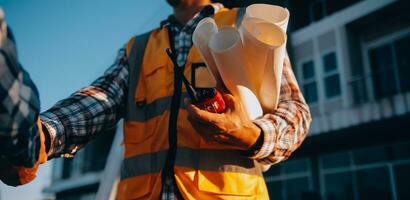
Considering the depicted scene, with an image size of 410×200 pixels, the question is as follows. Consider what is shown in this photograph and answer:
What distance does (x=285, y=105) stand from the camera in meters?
1.25

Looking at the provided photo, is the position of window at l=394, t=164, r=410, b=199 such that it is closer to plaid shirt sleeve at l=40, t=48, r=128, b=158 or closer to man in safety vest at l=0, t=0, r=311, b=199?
man in safety vest at l=0, t=0, r=311, b=199

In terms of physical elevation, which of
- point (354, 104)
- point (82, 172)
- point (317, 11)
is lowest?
point (82, 172)

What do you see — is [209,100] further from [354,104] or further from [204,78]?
[354,104]

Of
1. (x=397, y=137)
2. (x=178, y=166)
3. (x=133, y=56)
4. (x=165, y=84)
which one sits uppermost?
(x=133, y=56)

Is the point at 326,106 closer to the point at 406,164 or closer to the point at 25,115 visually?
the point at 406,164

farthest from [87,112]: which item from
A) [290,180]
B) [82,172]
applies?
[82,172]

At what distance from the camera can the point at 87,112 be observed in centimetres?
132

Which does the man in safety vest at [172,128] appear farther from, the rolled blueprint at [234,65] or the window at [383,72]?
the window at [383,72]

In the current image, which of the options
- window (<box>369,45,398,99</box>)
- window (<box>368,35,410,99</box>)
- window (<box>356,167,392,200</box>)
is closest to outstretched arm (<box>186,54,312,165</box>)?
window (<box>356,167,392,200</box>)

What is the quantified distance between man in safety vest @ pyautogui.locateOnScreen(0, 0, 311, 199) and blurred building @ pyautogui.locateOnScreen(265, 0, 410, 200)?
8.73m

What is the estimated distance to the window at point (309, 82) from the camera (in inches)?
509

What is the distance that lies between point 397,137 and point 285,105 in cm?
1007

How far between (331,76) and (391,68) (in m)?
1.87

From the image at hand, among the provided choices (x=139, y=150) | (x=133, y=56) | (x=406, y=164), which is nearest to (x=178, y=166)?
(x=139, y=150)
